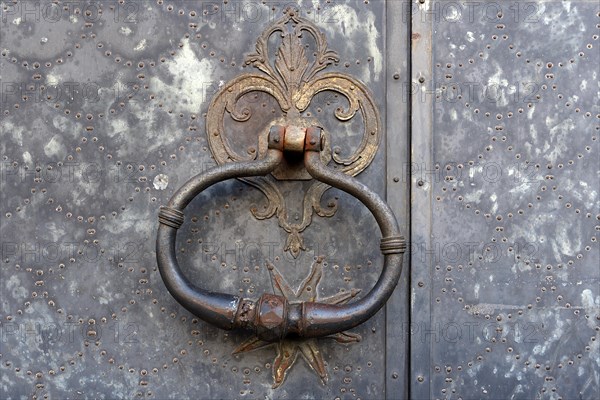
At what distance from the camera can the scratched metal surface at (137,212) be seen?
1380 millimetres

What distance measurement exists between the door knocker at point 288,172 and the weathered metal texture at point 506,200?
4.8 inches

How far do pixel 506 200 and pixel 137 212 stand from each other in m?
0.66

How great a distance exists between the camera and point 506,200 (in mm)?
1410

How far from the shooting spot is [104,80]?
1417 millimetres

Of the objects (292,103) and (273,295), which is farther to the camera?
(292,103)

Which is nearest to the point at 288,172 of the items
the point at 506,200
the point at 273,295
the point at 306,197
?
the point at 306,197

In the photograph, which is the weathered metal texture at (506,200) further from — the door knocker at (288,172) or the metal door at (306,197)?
the door knocker at (288,172)

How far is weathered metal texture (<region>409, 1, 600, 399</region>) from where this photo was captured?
139 centimetres

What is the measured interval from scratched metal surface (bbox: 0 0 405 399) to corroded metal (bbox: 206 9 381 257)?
0.07 ft

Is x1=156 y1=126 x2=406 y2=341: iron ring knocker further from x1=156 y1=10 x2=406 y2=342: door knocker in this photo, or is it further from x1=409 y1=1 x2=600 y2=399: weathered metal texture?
x1=409 y1=1 x2=600 y2=399: weathered metal texture

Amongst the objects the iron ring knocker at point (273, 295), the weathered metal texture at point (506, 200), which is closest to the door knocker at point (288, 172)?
the iron ring knocker at point (273, 295)

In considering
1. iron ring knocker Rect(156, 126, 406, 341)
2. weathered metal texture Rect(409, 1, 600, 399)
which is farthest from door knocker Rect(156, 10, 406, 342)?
weathered metal texture Rect(409, 1, 600, 399)

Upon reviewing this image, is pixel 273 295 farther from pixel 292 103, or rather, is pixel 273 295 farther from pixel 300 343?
pixel 292 103

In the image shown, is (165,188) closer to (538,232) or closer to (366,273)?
(366,273)
